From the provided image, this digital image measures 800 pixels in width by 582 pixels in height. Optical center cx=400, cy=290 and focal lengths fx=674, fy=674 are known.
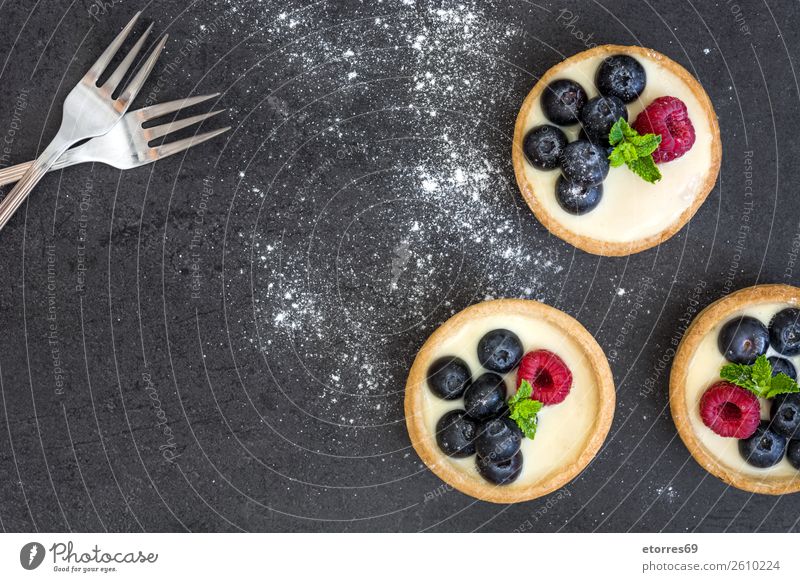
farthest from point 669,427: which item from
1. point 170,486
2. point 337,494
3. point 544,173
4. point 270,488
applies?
point 170,486

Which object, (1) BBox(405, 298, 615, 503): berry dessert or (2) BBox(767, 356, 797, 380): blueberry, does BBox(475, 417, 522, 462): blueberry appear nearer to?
(1) BBox(405, 298, 615, 503): berry dessert

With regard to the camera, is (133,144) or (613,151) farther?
(133,144)

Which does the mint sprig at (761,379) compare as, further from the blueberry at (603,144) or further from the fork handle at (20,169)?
the fork handle at (20,169)

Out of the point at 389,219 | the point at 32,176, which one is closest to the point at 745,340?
the point at 389,219

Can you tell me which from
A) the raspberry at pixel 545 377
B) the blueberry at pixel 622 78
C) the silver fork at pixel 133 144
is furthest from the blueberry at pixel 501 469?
the silver fork at pixel 133 144

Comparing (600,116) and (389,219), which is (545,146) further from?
(389,219)

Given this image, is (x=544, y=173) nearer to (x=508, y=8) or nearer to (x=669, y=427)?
(x=508, y=8)

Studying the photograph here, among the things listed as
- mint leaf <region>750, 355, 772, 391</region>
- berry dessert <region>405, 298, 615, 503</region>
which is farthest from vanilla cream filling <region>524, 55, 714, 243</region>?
mint leaf <region>750, 355, 772, 391</region>
